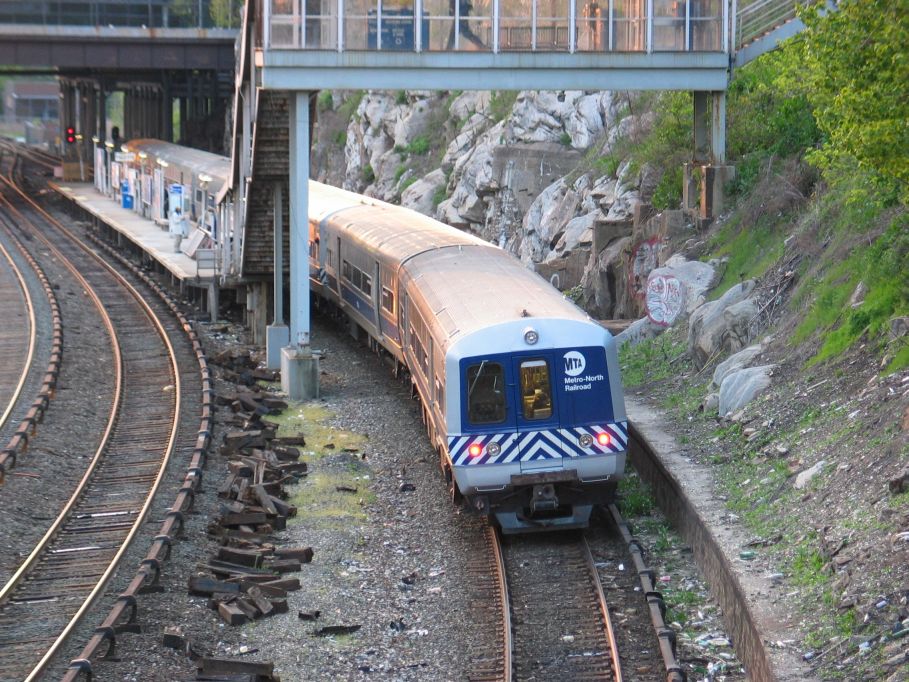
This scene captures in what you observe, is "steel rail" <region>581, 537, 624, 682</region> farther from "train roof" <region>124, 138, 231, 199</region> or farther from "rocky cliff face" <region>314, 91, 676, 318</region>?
"train roof" <region>124, 138, 231, 199</region>

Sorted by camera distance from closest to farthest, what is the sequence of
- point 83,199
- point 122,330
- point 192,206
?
point 122,330, point 192,206, point 83,199

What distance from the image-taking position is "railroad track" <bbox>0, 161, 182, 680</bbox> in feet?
41.7

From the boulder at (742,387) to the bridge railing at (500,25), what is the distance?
7657mm

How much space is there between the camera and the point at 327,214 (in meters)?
29.7

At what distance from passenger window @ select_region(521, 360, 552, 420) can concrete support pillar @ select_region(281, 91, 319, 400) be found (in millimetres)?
8746

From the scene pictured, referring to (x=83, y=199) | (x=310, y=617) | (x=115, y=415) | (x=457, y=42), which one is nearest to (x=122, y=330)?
(x=115, y=415)

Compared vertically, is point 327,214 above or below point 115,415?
above

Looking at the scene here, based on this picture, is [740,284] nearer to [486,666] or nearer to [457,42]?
[457,42]

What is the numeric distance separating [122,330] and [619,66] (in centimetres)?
1281

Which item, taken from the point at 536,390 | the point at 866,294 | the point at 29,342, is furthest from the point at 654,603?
the point at 29,342

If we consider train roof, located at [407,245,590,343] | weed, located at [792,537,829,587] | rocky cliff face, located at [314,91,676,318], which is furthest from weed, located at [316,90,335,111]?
weed, located at [792,537,829,587]

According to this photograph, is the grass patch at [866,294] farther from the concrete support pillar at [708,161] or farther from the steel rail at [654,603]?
the concrete support pillar at [708,161]

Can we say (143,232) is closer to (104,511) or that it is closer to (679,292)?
(679,292)

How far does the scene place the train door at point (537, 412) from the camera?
14.9 metres
